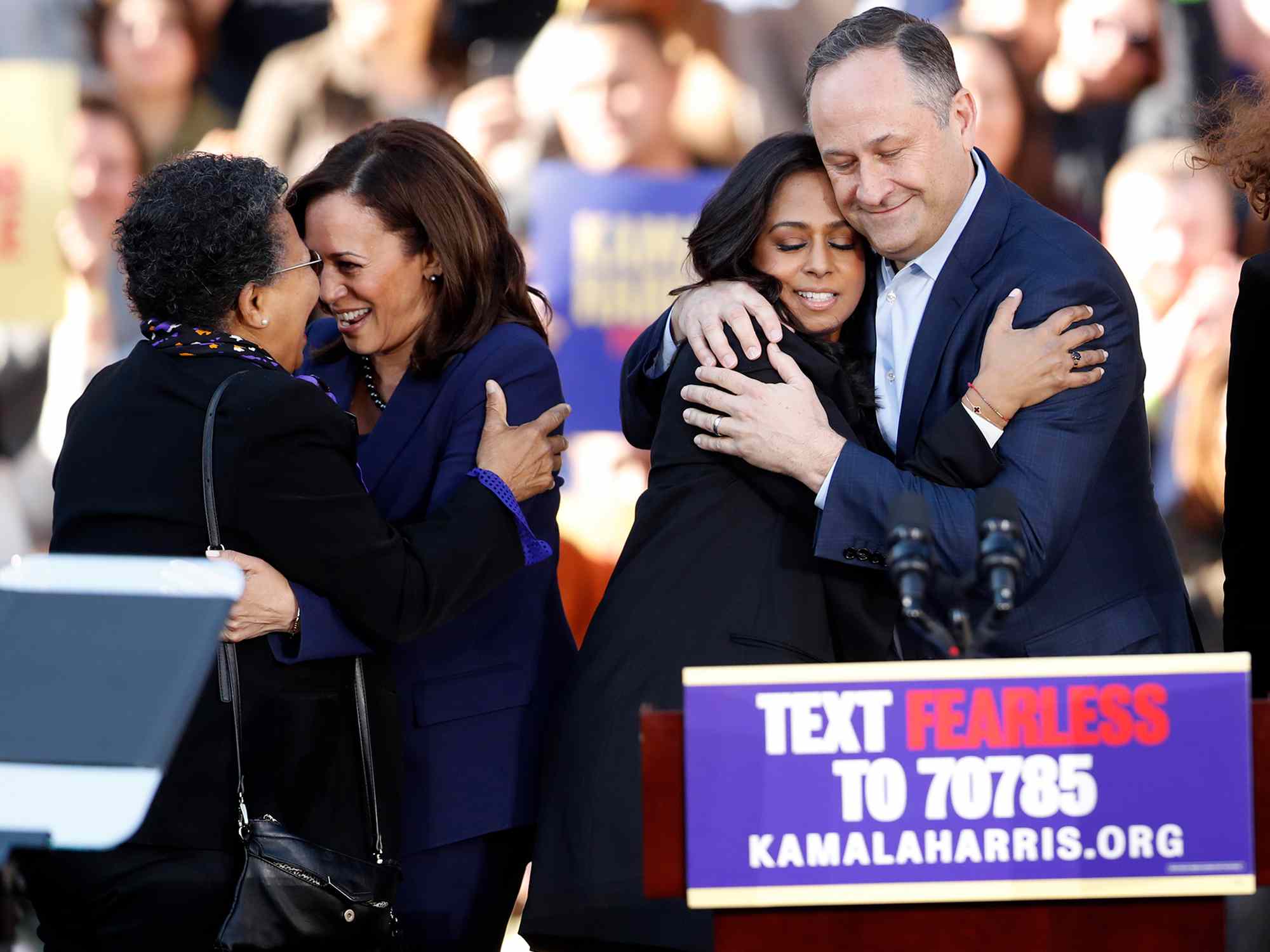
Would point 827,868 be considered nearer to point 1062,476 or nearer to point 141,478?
point 1062,476

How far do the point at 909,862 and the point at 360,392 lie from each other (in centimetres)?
167

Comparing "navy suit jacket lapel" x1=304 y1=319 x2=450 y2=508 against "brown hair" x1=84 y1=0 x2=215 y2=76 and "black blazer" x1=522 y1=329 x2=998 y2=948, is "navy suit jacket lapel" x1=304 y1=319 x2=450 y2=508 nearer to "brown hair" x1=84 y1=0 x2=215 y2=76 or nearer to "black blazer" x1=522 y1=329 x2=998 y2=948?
"black blazer" x1=522 y1=329 x2=998 y2=948

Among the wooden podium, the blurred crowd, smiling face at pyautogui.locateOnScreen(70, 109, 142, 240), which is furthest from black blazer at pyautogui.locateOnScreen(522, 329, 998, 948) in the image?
smiling face at pyautogui.locateOnScreen(70, 109, 142, 240)

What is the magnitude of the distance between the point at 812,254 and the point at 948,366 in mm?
339

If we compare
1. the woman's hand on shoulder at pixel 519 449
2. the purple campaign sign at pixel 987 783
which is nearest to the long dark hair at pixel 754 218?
the woman's hand on shoulder at pixel 519 449

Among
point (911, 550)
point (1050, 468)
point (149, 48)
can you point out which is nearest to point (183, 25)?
point (149, 48)

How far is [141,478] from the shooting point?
7.64 feet

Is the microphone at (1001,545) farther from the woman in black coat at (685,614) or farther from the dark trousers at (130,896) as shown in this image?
the dark trousers at (130,896)

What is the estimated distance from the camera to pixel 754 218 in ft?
8.93

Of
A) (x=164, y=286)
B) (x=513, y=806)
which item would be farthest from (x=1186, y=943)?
(x=164, y=286)

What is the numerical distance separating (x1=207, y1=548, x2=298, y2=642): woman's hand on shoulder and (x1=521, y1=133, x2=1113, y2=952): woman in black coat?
522 mm

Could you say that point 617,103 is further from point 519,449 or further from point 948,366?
point 948,366

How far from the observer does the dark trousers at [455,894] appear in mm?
A: 2805

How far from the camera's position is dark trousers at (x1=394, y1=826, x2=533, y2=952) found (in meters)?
2.80
